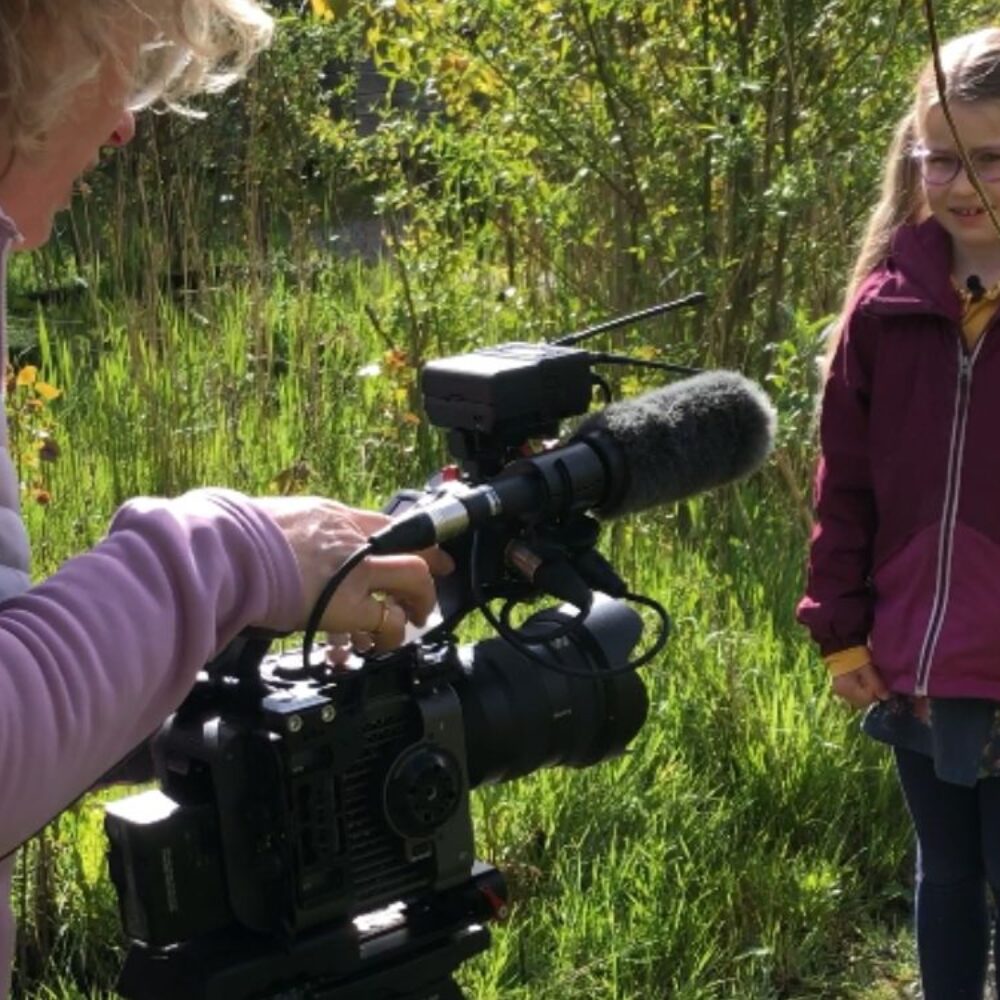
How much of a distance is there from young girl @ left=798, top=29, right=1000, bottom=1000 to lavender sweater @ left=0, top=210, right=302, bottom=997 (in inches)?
64.6

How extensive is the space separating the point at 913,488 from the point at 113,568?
1.81m

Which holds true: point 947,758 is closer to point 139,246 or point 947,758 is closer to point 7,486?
point 7,486

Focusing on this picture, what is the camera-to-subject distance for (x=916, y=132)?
10.7ft

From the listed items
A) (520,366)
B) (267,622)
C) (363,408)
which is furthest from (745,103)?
(267,622)

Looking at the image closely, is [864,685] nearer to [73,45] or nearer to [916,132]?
[916,132]

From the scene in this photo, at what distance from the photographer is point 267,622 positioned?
1.65 m

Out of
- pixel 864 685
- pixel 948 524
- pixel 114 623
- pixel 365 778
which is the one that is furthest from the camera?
pixel 864 685

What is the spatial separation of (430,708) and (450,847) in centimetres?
14

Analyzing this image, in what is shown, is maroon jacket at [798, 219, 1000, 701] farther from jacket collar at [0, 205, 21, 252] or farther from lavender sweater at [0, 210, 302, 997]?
jacket collar at [0, 205, 21, 252]

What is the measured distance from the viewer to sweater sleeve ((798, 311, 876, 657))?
10.5ft

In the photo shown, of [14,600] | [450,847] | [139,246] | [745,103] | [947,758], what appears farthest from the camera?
[139,246]

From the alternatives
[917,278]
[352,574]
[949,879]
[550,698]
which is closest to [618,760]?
[949,879]

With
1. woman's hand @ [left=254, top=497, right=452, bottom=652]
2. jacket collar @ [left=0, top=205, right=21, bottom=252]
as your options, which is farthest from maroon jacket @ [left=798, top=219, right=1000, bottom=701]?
jacket collar @ [left=0, top=205, right=21, bottom=252]

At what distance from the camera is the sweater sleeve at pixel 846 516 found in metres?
3.19
